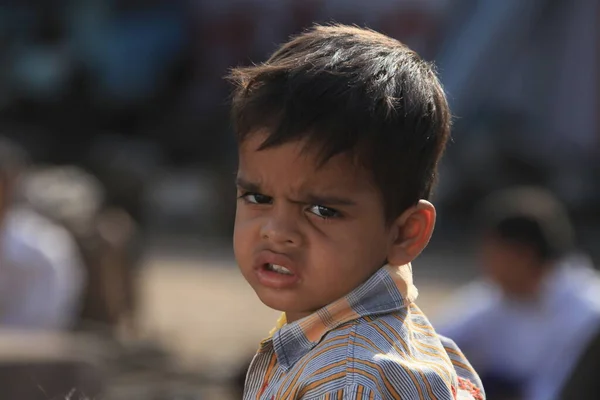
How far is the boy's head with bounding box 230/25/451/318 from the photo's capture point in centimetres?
157

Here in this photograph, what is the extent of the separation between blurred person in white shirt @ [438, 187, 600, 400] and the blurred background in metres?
2.25

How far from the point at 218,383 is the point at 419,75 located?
4603mm

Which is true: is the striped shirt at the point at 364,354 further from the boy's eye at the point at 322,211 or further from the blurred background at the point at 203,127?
the blurred background at the point at 203,127

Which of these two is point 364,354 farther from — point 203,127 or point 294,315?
point 203,127

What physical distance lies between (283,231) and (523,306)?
9.85 feet

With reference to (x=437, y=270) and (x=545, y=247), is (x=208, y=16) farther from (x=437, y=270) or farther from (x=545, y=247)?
(x=545, y=247)

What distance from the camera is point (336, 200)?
1.57 m

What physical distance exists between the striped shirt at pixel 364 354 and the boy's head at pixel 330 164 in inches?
1.5

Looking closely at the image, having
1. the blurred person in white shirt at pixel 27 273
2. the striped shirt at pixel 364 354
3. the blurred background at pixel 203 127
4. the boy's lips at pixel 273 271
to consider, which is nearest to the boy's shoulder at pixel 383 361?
the striped shirt at pixel 364 354

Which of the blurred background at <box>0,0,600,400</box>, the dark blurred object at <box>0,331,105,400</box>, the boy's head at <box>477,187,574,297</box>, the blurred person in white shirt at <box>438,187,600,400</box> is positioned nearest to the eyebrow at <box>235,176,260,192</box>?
the dark blurred object at <box>0,331,105,400</box>

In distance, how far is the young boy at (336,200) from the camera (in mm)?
1558

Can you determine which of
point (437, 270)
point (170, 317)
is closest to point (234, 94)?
point (170, 317)

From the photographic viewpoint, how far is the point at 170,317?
324 inches

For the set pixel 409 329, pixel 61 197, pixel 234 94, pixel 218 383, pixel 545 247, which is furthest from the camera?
pixel 61 197
